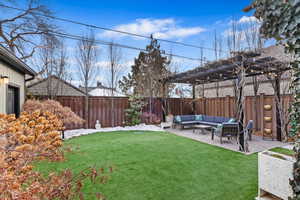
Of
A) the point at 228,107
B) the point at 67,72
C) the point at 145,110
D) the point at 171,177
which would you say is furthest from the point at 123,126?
the point at 171,177

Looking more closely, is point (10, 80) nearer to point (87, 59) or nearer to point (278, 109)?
point (87, 59)

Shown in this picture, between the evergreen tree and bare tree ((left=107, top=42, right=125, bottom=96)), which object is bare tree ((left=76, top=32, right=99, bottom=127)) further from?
the evergreen tree

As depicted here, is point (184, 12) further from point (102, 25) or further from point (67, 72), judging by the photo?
point (67, 72)

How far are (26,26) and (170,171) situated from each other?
871 cm

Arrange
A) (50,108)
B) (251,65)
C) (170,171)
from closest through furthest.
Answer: (170,171) → (251,65) → (50,108)

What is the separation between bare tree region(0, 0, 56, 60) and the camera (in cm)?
688

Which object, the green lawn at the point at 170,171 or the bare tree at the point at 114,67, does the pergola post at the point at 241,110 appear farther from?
the bare tree at the point at 114,67

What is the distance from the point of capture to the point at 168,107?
35.4 ft

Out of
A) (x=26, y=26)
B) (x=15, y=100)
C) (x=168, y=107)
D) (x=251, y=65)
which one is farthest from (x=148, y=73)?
(x=15, y=100)

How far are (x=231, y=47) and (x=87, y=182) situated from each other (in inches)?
325

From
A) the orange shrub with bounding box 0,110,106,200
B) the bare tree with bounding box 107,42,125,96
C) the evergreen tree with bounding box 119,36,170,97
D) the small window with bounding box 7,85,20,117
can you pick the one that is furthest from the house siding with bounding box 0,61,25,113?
the evergreen tree with bounding box 119,36,170,97

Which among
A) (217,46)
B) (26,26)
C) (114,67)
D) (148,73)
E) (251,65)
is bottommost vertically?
(251,65)

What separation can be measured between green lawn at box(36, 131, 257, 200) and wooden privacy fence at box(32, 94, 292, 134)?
407 centimetres

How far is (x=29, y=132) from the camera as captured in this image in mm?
1748
